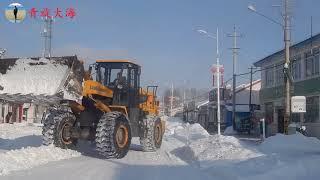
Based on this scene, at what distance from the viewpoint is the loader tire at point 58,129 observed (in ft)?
56.5

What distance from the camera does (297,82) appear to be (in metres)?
39.5

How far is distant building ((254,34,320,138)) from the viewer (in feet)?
117

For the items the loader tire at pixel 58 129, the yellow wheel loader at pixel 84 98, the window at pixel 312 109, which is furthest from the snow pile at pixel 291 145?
the window at pixel 312 109

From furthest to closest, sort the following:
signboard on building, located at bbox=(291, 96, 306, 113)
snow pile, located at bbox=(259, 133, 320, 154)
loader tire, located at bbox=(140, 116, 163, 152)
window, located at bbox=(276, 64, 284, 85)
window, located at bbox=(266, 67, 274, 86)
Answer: window, located at bbox=(266, 67, 274, 86), window, located at bbox=(276, 64, 284, 85), signboard on building, located at bbox=(291, 96, 306, 113), loader tire, located at bbox=(140, 116, 163, 152), snow pile, located at bbox=(259, 133, 320, 154)

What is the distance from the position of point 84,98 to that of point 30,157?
10.4ft

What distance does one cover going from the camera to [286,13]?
105 feet

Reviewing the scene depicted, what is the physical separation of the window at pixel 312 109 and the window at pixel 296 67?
3.22m

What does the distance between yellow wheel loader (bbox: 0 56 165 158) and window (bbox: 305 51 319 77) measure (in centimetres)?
1916

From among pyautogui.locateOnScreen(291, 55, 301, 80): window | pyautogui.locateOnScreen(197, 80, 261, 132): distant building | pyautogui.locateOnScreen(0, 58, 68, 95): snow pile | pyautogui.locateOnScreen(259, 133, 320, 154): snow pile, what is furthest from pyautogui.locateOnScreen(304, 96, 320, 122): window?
pyautogui.locateOnScreen(0, 58, 68, 95): snow pile

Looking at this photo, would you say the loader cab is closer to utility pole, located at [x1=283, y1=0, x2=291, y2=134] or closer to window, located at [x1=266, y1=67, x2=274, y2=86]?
utility pole, located at [x1=283, y1=0, x2=291, y2=134]

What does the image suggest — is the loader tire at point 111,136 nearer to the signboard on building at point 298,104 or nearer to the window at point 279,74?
the signboard on building at point 298,104

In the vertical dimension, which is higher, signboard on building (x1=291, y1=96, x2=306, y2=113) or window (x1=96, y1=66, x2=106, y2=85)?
window (x1=96, y1=66, x2=106, y2=85)

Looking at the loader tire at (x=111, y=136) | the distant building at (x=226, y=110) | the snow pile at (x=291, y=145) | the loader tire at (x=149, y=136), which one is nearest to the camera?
the loader tire at (x=111, y=136)

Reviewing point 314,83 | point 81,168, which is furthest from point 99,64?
point 314,83
